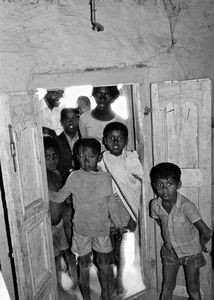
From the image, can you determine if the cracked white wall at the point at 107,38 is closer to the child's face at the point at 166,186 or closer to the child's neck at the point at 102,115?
the child's face at the point at 166,186

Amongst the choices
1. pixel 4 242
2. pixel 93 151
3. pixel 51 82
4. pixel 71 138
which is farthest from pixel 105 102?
pixel 4 242

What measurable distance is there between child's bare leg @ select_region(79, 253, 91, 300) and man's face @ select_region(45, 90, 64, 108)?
325 centimetres

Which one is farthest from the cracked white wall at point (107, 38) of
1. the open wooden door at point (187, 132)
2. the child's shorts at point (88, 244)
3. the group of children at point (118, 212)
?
the child's shorts at point (88, 244)

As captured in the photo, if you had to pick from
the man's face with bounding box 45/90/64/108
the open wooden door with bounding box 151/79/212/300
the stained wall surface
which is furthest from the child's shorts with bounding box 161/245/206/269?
the man's face with bounding box 45/90/64/108

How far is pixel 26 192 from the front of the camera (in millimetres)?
3037

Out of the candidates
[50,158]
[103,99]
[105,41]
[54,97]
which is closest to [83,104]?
[54,97]

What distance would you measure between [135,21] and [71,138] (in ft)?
7.96

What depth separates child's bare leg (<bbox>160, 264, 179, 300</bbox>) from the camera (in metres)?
3.54

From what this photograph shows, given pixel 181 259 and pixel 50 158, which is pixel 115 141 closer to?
pixel 50 158

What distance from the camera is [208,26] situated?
3.57 metres

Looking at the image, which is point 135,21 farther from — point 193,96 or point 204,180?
point 204,180

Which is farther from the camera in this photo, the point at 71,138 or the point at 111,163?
the point at 71,138

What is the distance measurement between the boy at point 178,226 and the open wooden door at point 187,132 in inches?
8.2

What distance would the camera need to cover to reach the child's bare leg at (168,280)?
354 centimetres
